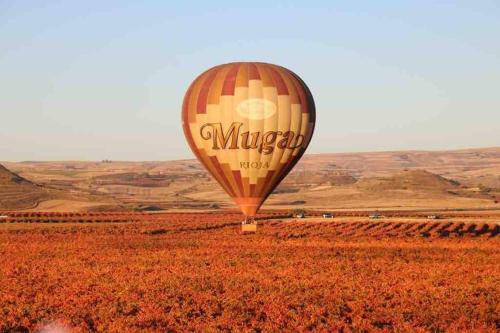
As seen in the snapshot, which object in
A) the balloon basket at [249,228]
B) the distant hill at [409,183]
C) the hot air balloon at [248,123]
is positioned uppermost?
the hot air balloon at [248,123]

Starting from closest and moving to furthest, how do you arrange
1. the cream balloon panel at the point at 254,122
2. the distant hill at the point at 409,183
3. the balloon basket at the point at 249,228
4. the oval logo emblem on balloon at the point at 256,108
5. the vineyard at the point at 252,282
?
the vineyard at the point at 252,282 → the oval logo emblem on balloon at the point at 256,108 → the cream balloon panel at the point at 254,122 → the balloon basket at the point at 249,228 → the distant hill at the point at 409,183

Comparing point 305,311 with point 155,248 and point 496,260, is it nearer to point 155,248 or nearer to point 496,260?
point 496,260

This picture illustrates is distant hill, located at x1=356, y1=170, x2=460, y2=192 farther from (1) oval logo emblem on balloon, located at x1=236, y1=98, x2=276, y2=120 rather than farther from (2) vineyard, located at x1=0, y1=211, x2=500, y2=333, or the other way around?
(1) oval logo emblem on balloon, located at x1=236, y1=98, x2=276, y2=120

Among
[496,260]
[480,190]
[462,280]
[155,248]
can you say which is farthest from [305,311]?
[480,190]

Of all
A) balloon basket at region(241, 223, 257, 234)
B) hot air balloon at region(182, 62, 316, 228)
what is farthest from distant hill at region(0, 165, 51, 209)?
hot air balloon at region(182, 62, 316, 228)

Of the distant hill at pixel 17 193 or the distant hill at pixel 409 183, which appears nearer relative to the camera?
the distant hill at pixel 17 193

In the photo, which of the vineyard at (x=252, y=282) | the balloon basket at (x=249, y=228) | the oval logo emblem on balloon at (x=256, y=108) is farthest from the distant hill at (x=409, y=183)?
the oval logo emblem on balloon at (x=256, y=108)

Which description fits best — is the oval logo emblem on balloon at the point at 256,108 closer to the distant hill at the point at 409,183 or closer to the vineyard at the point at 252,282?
the vineyard at the point at 252,282
